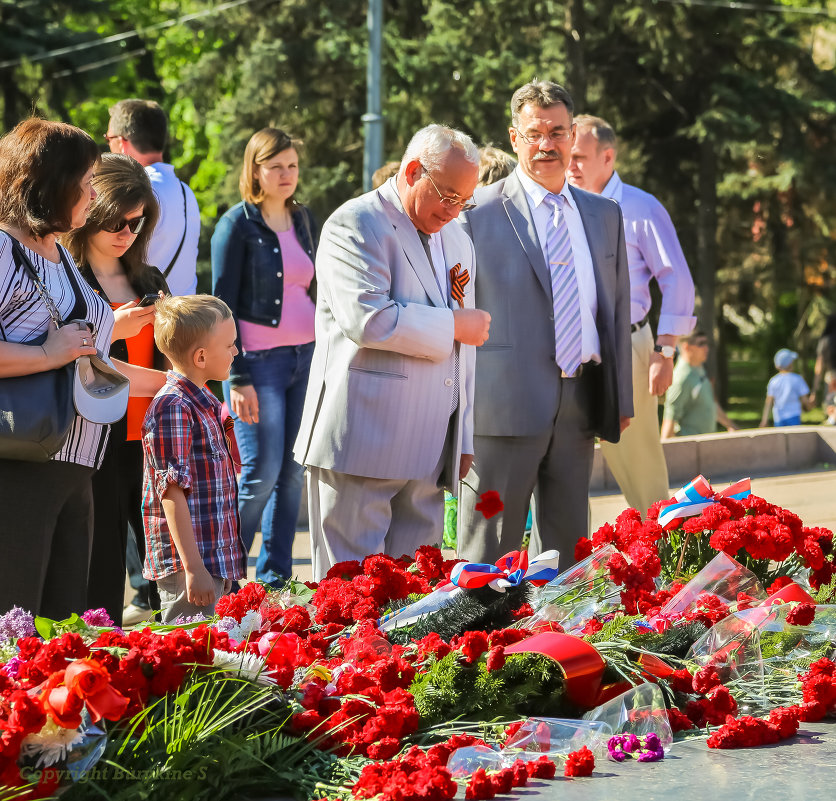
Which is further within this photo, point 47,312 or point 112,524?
Result: point 112,524

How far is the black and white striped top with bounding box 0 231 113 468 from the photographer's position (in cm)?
356

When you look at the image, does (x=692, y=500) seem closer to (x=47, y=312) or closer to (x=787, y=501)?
(x=47, y=312)

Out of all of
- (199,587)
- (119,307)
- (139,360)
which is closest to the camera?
(199,587)

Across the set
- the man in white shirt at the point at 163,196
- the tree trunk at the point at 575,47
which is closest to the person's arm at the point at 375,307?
the man in white shirt at the point at 163,196

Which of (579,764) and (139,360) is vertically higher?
(139,360)

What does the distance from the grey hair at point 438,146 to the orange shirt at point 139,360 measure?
3.99ft

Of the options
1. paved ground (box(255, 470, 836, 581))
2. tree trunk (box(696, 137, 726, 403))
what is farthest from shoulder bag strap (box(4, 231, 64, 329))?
tree trunk (box(696, 137, 726, 403))

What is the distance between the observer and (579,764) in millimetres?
2852

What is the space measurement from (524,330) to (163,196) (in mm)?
1701

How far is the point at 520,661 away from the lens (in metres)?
3.13

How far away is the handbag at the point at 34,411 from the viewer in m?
3.45

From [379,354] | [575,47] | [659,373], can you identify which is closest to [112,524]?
[379,354]

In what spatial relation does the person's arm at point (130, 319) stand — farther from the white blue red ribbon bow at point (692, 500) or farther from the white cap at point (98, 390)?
the white blue red ribbon bow at point (692, 500)

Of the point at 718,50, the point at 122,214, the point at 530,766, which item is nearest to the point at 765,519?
the point at 530,766
